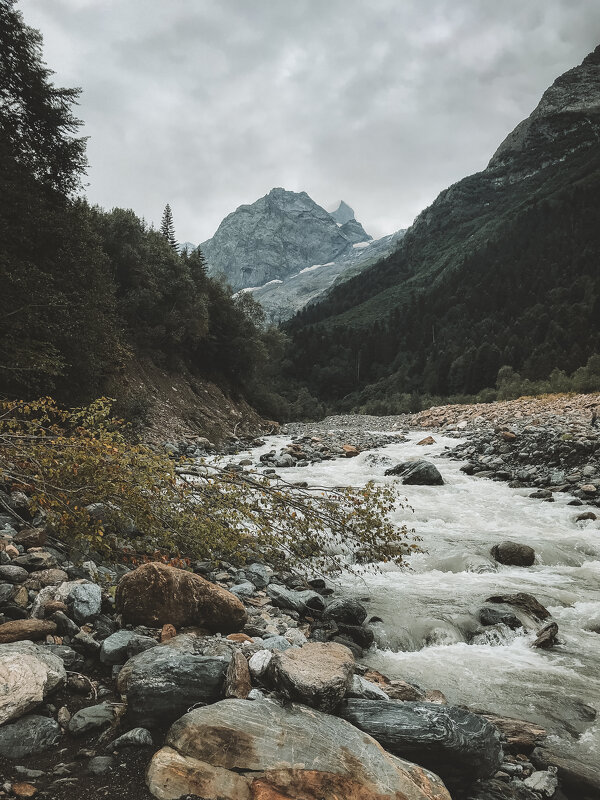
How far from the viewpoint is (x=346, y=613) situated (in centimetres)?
532

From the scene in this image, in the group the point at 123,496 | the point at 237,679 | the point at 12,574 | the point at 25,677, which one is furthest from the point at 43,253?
the point at 237,679

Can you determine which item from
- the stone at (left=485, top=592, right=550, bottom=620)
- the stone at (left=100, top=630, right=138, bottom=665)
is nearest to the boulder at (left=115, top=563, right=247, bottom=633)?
the stone at (left=100, top=630, right=138, bottom=665)

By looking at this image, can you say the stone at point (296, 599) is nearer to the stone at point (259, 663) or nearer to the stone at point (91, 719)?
the stone at point (259, 663)

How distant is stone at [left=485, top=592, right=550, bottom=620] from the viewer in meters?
5.73

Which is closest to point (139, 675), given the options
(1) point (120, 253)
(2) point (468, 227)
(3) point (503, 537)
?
(3) point (503, 537)

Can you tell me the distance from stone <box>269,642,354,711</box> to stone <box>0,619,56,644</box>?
6.32 feet

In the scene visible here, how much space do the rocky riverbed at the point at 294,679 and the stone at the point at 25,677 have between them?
0.01m

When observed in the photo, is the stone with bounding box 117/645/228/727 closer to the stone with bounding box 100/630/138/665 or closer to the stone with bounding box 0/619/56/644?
the stone with bounding box 100/630/138/665

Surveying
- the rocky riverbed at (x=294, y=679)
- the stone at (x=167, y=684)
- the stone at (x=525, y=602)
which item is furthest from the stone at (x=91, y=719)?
the stone at (x=525, y=602)

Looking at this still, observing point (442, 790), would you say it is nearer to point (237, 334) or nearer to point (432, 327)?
point (237, 334)

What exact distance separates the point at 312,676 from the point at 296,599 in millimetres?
2879

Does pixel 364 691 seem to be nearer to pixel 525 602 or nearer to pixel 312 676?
pixel 312 676

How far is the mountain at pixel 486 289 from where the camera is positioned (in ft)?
197

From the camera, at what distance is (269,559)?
6105 mm
